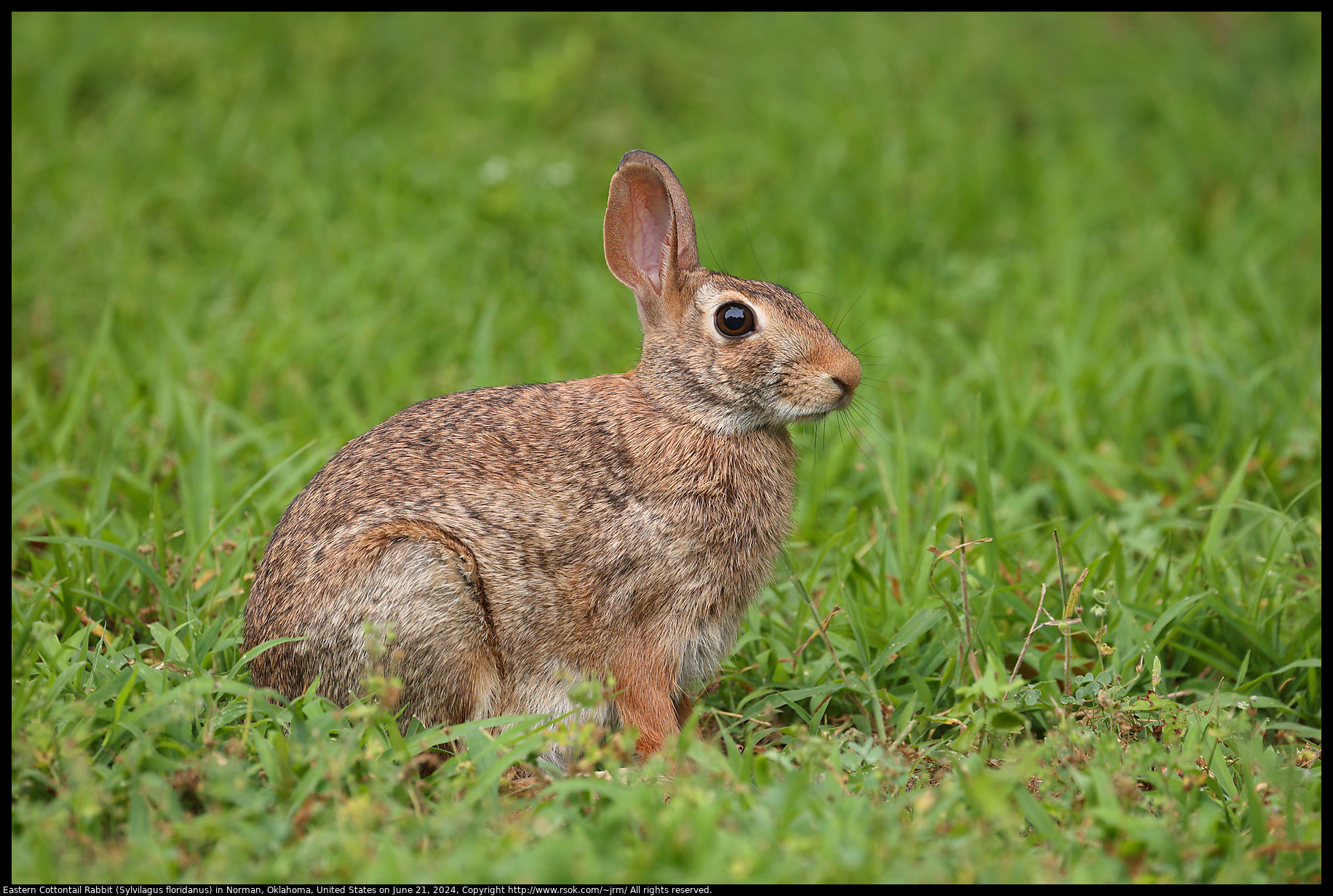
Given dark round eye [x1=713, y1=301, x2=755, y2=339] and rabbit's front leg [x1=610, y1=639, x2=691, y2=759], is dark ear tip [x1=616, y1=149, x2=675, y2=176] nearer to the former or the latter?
dark round eye [x1=713, y1=301, x2=755, y2=339]

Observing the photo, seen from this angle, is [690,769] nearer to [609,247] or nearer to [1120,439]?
[609,247]

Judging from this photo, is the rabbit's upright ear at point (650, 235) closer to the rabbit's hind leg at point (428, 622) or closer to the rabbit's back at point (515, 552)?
the rabbit's back at point (515, 552)

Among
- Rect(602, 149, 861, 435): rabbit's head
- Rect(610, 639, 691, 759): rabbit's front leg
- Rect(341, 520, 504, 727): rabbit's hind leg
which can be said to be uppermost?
Rect(602, 149, 861, 435): rabbit's head

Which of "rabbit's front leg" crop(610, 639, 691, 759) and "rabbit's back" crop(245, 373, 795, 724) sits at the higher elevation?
"rabbit's back" crop(245, 373, 795, 724)

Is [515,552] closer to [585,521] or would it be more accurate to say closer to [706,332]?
[585,521]

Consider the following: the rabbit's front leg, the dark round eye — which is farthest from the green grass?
the dark round eye

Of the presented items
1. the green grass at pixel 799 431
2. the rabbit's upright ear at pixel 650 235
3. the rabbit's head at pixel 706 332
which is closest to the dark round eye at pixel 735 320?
the rabbit's head at pixel 706 332
